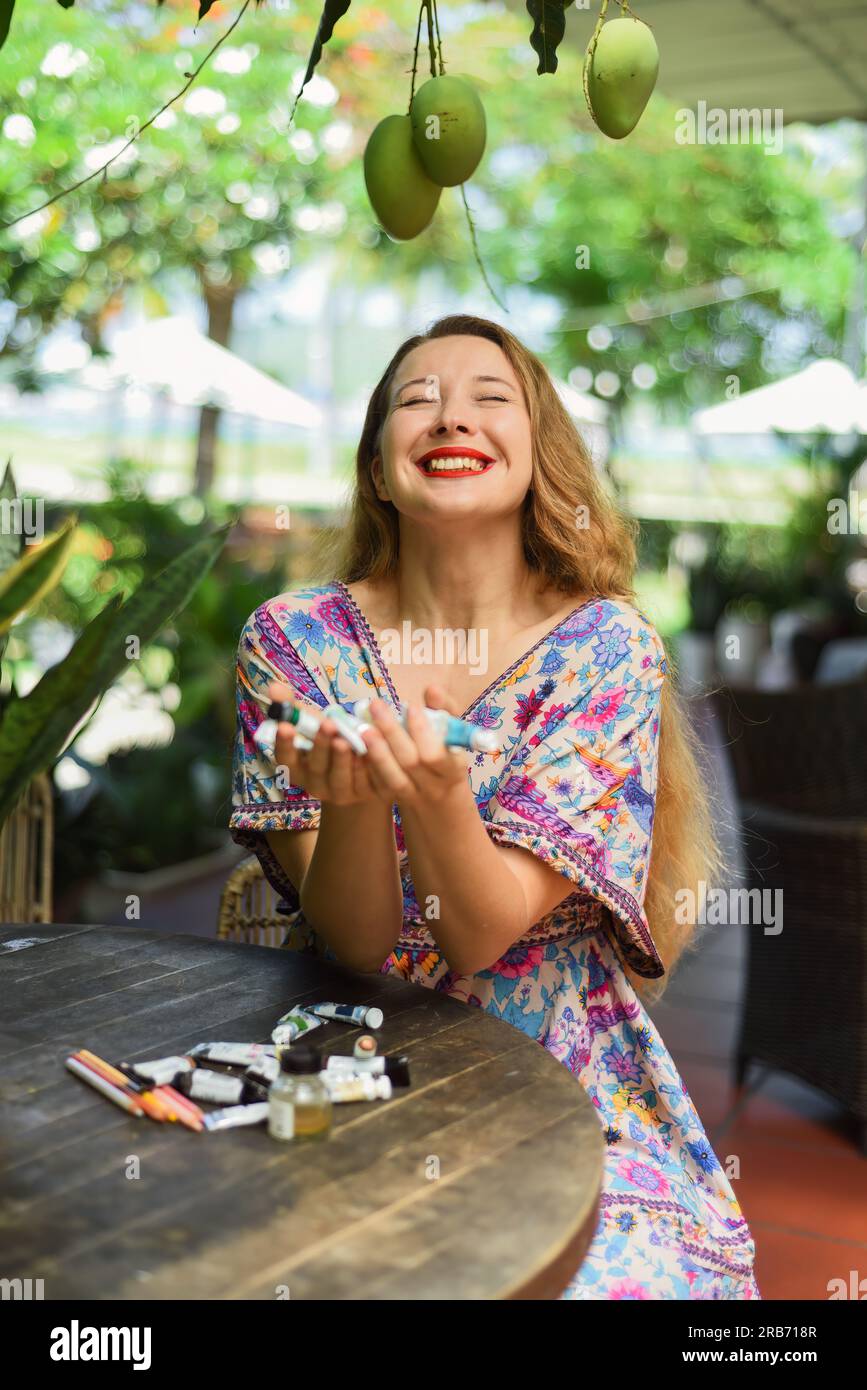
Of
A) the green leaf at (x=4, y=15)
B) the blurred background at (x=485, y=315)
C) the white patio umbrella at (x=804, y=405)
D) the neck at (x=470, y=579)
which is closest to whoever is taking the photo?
the green leaf at (x=4, y=15)

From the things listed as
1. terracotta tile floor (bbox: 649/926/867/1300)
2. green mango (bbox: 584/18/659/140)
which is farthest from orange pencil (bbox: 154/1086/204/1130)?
terracotta tile floor (bbox: 649/926/867/1300)

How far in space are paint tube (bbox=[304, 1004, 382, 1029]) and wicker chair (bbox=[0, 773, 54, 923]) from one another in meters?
1.40

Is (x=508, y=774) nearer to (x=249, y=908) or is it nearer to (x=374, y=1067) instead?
(x=374, y=1067)

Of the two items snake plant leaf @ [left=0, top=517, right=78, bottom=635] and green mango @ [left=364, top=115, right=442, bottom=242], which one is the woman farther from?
green mango @ [left=364, top=115, right=442, bottom=242]

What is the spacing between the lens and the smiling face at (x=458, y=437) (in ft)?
6.00

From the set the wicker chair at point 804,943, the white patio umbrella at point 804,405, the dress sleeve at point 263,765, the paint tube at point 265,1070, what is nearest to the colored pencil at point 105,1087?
the paint tube at point 265,1070

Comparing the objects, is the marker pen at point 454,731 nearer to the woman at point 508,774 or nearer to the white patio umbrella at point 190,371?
the woman at point 508,774

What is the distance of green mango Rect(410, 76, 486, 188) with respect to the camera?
1329 mm

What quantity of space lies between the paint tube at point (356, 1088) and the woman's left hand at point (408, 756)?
28 cm

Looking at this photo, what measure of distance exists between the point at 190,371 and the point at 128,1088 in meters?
4.71

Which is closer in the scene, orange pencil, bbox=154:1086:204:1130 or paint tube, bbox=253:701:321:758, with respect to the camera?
orange pencil, bbox=154:1086:204:1130
